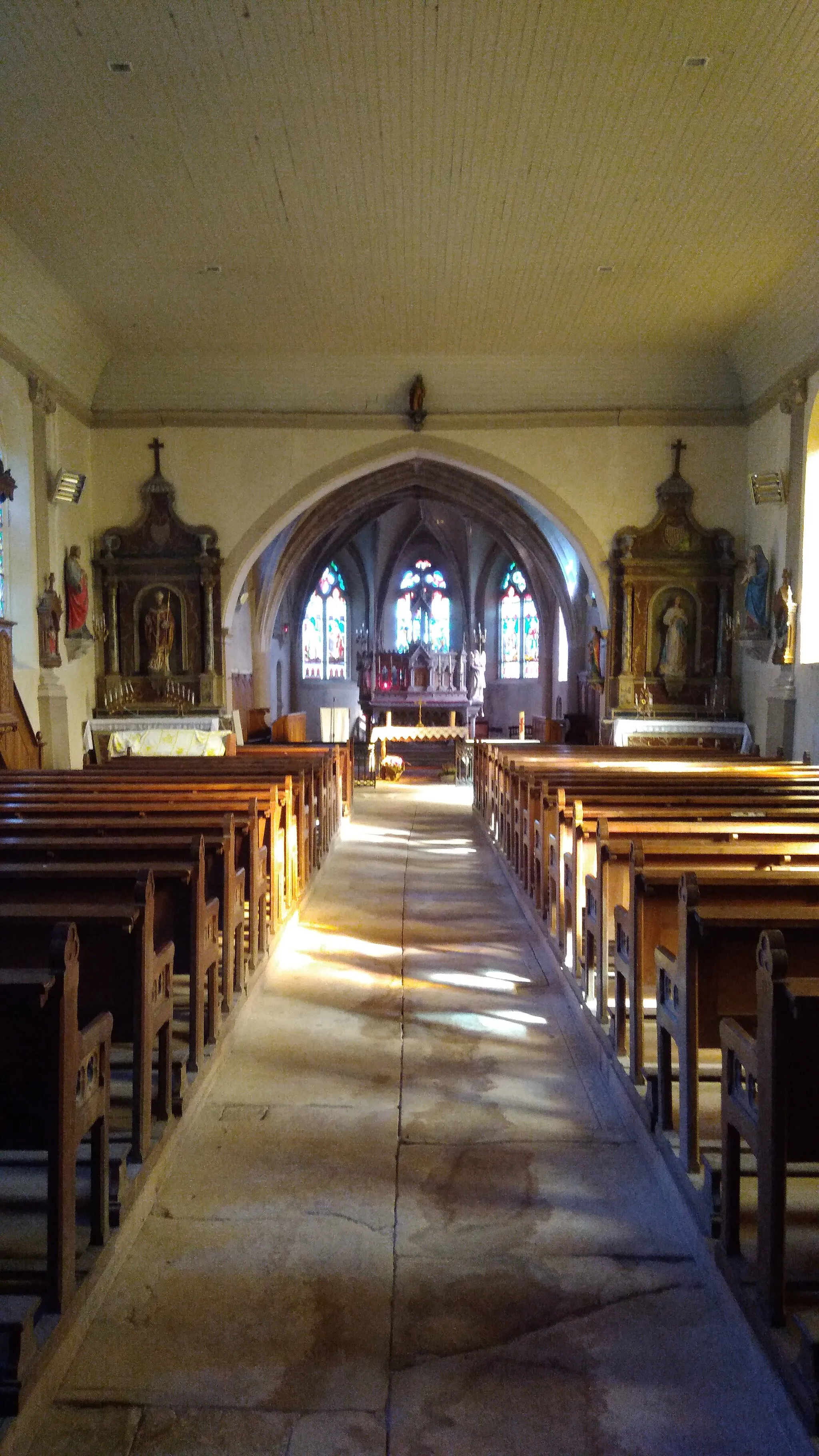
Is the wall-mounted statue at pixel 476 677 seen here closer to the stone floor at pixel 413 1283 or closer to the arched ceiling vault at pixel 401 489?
the arched ceiling vault at pixel 401 489

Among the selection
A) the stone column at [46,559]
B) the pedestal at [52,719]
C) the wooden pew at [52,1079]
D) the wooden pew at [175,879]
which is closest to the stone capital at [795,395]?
the stone column at [46,559]

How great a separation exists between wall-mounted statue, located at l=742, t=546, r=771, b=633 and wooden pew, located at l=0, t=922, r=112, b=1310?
1238cm

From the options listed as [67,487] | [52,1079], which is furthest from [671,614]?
[52,1079]

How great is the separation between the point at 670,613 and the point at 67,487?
8.68 m

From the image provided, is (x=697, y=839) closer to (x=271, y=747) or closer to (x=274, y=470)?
(x=271, y=747)

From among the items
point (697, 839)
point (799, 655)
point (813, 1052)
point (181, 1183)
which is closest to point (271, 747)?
point (799, 655)

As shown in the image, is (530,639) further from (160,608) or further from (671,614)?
(160,608)

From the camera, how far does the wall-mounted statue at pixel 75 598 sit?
1370 cm

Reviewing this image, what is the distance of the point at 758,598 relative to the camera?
13.4 meters

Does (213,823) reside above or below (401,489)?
below

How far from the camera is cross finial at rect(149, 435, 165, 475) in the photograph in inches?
591

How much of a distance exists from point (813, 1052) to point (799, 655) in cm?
1118

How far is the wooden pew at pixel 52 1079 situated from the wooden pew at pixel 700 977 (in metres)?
1.69

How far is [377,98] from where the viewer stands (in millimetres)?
8484
